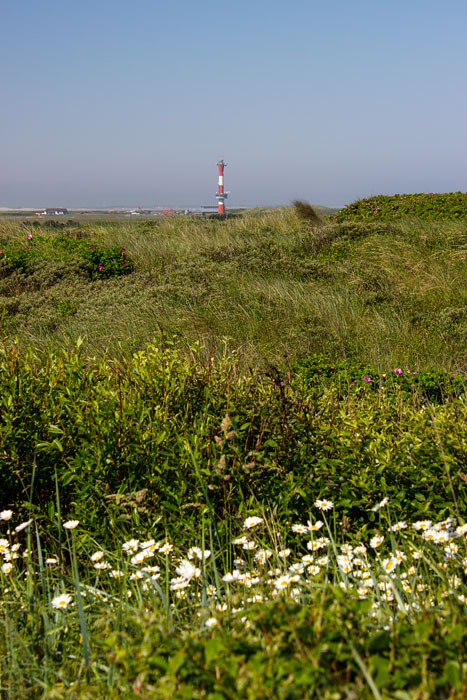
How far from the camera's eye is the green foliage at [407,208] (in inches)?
647

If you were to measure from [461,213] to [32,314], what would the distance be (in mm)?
12401

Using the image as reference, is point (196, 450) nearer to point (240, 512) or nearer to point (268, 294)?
point (240, 512)

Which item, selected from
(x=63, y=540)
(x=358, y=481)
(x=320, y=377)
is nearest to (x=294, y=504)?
(x=358, y=481)

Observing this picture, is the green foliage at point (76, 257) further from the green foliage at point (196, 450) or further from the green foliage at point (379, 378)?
the green foliage at point (196, 450)

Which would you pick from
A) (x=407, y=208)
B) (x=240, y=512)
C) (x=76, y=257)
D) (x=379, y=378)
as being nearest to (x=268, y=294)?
(x=379, y=378)

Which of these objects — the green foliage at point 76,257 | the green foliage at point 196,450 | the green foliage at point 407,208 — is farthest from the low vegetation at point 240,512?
the green foliage at point 407,208

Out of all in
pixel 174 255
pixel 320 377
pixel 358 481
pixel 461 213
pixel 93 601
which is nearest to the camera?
pixel 93 601

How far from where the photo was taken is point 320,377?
5074 mm

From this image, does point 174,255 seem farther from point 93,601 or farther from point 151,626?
point 151,626

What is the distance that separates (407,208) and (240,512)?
→ 16.3 metres

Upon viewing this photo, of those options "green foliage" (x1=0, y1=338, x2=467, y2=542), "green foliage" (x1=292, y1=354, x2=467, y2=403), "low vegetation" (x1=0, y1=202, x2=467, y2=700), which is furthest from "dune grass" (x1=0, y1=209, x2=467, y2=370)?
"green foliage" (x1=0, y1=338, x2=467, y2=542)

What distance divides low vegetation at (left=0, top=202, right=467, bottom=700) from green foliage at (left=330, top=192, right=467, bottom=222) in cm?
988

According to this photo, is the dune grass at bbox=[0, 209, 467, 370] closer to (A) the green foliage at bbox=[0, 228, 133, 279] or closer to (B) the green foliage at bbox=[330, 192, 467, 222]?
(A) the green foliage at bbox=[0, 228, 133, 279]

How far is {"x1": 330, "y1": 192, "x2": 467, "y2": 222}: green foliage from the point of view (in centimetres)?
→ 1642
